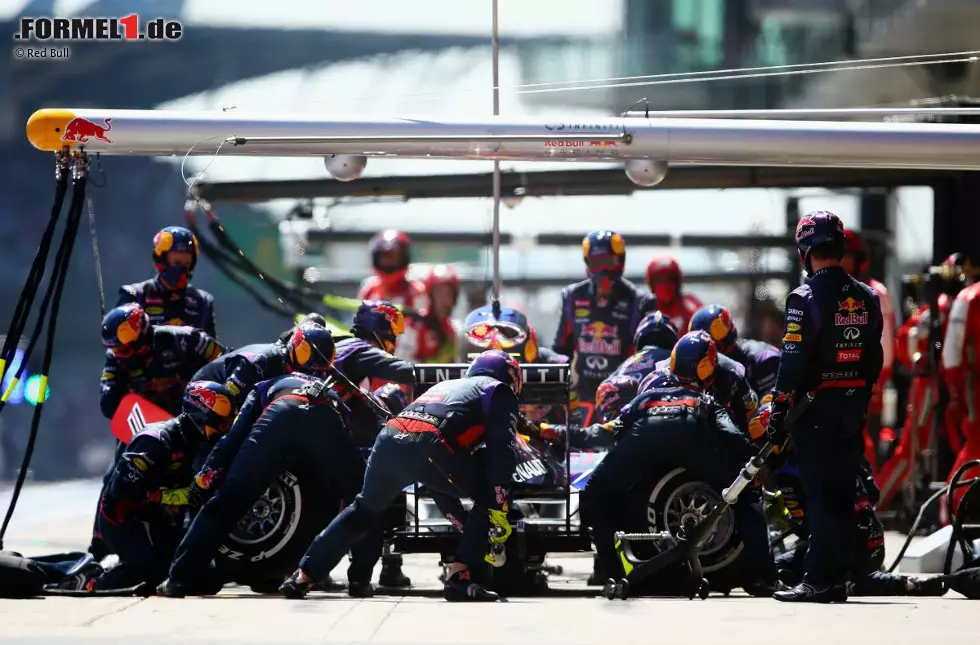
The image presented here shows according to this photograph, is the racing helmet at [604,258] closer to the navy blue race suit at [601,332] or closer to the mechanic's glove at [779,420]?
the navy blue race suit at [601,332]

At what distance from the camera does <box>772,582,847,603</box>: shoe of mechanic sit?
8500 millimetres

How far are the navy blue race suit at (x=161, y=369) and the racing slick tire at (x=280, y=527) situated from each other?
65.6 inches

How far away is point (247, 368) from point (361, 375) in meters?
0.76

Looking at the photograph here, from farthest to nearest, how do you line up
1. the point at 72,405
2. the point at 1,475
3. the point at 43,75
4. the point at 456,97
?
the point at 72,405, the point at 43,75, the point at 1,475, the point at 456,97

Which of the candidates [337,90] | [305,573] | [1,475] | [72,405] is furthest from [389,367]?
[72,405]

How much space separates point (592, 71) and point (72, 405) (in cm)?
1273

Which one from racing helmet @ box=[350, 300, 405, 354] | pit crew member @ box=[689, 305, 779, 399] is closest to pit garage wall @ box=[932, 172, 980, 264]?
pit crew member @ box=[689, 305, 779, 399]

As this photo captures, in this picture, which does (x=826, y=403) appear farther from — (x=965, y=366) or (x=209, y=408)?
(x=965, y=366)

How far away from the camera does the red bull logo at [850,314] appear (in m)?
8.62

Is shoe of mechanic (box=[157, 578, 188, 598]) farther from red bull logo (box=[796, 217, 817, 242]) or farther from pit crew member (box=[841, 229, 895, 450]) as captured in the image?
pit crew member (box=[841, 229, 895, 450])

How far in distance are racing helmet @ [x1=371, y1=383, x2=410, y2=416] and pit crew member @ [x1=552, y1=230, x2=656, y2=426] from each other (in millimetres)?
1966

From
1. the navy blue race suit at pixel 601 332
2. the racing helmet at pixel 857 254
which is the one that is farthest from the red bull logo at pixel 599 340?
the racing helmet at pixel 857 254

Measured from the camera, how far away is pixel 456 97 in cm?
1275

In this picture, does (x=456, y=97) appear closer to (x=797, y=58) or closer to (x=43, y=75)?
(x=797, y=58)
